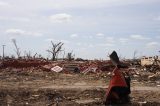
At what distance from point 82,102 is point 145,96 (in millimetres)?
3157

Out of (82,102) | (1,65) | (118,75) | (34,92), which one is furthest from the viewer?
(1,65)

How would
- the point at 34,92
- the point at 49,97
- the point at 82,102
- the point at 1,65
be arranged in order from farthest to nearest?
the point at 1,65 → the point at 34,92 → the point at 49,97 → the point at 82,102

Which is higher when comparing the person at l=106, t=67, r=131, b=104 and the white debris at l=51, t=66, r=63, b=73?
the white debris at l=51, t=66, r=63, b=73

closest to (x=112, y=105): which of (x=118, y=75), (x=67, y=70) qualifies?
(x=118, y=75)

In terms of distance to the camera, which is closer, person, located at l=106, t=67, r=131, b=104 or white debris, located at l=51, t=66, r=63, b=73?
person, located at l=106, t=67, r=131, b=104

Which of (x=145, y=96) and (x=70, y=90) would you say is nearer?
(x=145, y=96)

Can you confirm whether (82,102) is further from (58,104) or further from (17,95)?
(17,95)

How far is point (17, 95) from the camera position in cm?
1756

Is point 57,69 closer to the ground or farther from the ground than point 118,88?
farther from the ground

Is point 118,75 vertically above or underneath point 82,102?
above

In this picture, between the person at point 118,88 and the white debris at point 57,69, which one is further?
the white debris at point 57,69

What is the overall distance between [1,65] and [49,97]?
23489 millimetres

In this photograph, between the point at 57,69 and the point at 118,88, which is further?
the point at 57,69

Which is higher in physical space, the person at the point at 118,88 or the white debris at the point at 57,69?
the white debris at the point at 57,69
